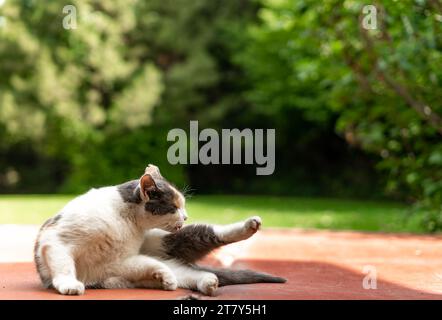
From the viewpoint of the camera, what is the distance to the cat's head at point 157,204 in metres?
3.57

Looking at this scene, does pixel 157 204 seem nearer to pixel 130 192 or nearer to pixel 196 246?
pixel 130 192

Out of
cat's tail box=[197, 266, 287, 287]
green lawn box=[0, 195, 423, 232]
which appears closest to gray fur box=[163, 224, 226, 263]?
cat's tail box=[197, 266, 287, 287]

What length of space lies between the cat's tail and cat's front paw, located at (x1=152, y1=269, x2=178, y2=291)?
0.37m

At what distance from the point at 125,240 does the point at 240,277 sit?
735 mm

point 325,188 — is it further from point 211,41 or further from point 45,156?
point 45,156

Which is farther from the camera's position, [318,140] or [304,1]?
[318,140]

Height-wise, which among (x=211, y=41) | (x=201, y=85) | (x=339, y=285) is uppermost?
(x=211, y=41)

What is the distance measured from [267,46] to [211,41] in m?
2.17

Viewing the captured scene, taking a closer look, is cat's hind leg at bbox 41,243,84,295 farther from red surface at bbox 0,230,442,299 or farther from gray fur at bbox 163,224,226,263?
gray fur at bbox 163,224,226,263

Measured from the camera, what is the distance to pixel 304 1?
7254 mm

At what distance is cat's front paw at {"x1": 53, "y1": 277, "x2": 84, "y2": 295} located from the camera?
3.21 m

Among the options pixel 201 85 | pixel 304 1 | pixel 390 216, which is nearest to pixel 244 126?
pixel 201 85

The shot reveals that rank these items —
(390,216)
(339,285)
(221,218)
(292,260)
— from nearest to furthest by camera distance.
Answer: (339,285)
(292,260)
(221,218)
(390,216)

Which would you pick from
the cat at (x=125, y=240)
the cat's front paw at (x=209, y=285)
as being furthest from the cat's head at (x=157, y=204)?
the cat's front paw at (x=209, y=285)
